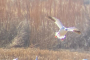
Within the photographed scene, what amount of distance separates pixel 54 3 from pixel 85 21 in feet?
5.20

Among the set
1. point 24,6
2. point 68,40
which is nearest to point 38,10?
point 24,6

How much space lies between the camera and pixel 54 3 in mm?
7918

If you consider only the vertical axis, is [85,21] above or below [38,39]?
above

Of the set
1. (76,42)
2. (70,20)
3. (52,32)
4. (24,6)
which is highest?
(24,6)

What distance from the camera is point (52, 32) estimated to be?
7.25m

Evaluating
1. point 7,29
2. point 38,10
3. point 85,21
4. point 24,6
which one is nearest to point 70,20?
point 85,21

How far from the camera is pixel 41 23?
7551mm

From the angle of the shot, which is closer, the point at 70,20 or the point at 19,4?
the point at 70,20

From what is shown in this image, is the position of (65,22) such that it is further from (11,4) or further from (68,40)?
(11,4)

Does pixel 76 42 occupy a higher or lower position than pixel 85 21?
lower

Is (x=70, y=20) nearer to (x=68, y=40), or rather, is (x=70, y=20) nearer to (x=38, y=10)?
(x=68, y=40)

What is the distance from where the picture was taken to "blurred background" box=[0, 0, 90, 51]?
288 inches

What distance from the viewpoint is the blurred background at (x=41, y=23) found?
24.0 feet

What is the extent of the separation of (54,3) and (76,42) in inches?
77.6
